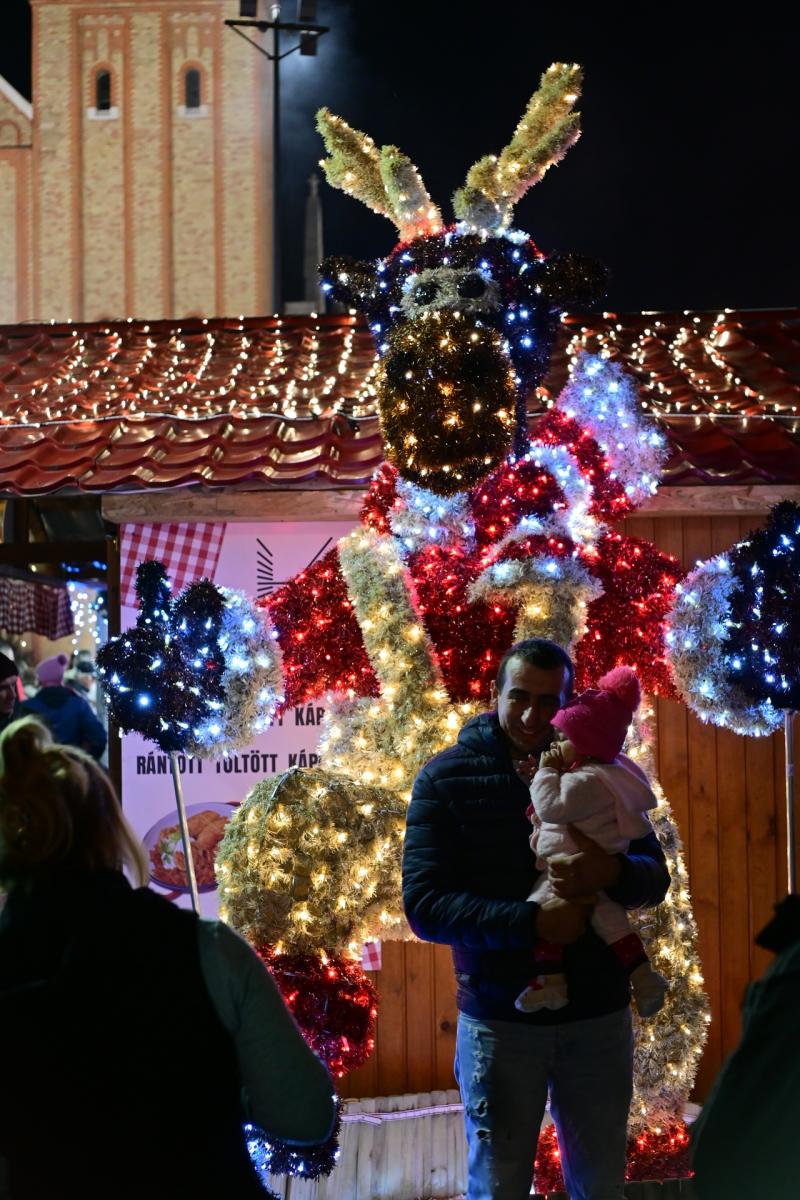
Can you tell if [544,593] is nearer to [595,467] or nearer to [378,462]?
[595,467]

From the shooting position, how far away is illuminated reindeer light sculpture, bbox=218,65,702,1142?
3391 mm

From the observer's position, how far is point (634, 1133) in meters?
3.50

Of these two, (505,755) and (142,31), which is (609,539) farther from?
(142,31)

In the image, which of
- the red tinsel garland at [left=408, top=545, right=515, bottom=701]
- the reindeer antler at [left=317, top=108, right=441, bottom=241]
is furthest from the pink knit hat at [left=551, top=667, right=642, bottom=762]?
the reindeer antler at [left=317, top=108, right=441, bottom=241]

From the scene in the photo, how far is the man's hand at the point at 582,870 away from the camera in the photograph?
8.97 feet

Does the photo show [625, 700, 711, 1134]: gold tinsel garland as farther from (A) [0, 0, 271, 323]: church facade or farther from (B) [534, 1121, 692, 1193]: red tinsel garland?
(A) [0, 0, 271, 323]: church facade

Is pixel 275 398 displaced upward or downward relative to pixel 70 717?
upward

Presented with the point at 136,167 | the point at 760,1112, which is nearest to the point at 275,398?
the point at 760,1112

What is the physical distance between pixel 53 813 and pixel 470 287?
223 cm

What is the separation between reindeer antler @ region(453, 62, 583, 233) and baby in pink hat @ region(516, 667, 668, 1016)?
5.31 feet

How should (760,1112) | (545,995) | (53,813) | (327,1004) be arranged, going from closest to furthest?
(760,1112), (53,813), (545,995), (327,1004)

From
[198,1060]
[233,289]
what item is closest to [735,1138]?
[198,1060]

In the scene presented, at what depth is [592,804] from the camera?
2.76 metres

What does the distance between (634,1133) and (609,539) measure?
1.78m
